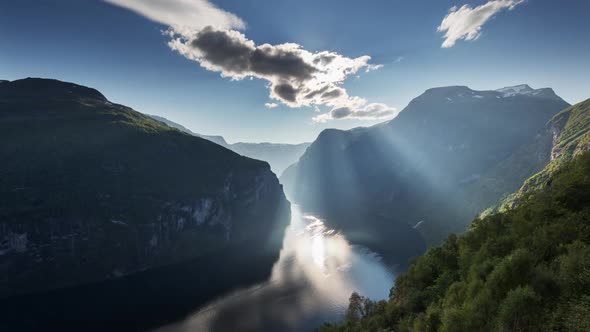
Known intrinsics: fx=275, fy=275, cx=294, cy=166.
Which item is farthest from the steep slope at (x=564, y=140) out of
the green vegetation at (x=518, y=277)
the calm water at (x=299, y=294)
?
the green vegetation at (x=518, y=277)

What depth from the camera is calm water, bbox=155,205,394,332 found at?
88938mm

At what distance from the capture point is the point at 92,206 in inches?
5468

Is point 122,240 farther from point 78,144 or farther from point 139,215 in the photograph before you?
point 78,144

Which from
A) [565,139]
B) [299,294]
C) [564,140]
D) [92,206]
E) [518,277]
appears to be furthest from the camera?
[565,139]

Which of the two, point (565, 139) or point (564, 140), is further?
point (565, 139)

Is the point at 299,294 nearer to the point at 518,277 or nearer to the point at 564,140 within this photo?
the point at 518,277

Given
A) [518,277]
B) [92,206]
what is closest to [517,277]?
[518,277]

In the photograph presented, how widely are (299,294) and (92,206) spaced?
112 meters

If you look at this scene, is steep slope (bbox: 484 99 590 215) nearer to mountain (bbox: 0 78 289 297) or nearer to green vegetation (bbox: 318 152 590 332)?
green vegetation (bbox: 318 152 590 332)

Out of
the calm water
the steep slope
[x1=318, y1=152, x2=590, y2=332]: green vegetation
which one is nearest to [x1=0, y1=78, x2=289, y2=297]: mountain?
the calm water

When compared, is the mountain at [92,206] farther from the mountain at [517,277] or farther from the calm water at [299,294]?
the mountain at [517,277]

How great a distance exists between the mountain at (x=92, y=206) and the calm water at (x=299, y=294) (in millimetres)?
35277

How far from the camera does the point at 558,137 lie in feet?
591

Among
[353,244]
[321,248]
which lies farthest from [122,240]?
[353,244]
